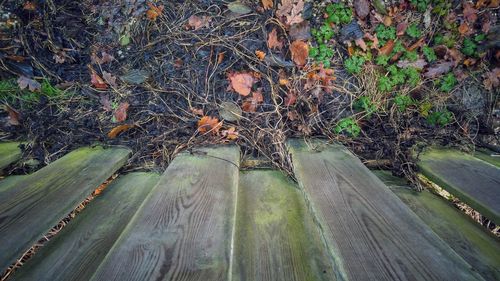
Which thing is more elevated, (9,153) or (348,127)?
(348,127)

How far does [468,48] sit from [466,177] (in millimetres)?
1252

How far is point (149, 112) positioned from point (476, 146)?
2.49 metres

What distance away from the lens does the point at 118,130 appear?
2180 millimetres

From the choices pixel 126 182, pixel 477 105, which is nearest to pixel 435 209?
pixel 477 105

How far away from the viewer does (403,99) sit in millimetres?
2270

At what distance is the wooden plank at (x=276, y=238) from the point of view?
4.01 ft

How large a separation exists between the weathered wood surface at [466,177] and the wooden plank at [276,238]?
808 millimetres

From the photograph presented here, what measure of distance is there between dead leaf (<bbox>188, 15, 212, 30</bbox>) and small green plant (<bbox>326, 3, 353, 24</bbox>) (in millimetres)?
960

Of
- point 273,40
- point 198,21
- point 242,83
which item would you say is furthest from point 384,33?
point 198,21

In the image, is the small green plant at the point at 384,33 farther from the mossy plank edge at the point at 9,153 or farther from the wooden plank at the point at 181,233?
the mossy plank edge at the point at 9,153

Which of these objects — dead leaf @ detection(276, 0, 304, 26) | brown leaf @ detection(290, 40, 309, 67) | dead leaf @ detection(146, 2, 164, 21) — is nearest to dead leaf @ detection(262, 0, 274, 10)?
dead leaf @ detection(276, 0, 304, 26)

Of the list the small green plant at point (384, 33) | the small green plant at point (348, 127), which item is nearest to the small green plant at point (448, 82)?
the small green plant at point (384, 33)

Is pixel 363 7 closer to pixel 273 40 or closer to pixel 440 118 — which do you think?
pixel 273 40

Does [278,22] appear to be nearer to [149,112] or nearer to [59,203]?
[149,112]
